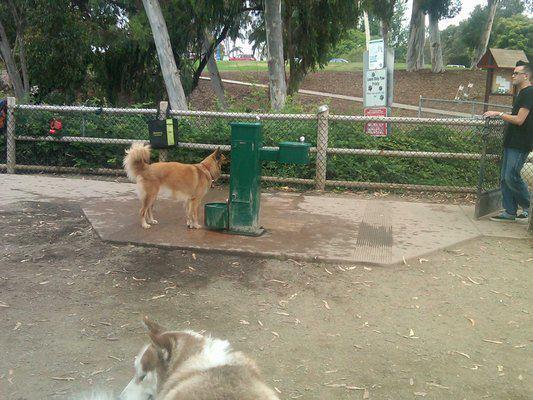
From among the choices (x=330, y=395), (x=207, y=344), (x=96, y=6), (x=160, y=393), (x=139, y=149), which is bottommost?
(x=330, y=395)

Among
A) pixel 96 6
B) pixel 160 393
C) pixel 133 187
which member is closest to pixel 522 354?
pixel 160 393

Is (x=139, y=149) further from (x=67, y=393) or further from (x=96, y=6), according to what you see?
(x=96, y=6)

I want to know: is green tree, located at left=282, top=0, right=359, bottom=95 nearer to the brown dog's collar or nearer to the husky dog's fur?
the brown dog's collar

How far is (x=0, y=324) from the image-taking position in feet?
13.8

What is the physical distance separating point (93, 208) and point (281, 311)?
3954mm

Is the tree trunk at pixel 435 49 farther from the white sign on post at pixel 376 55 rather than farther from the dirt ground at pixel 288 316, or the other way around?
the dirt ground at pixel 288 316

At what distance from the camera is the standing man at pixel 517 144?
6.78 meters

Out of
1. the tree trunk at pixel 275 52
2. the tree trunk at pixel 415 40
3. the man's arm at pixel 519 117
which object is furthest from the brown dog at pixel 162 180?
the tree trunk at pixel 415 40

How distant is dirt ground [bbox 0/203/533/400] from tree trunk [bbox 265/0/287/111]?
8320mm

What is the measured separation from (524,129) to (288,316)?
4275 millimetres

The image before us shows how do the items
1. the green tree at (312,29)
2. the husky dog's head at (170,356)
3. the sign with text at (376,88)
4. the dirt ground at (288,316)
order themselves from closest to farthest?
the husky dog's head at (170,356), the dirt ground at (288,316), the sign with text at (376,88), the green tree at (312,29)

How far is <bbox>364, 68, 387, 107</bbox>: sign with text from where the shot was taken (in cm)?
1003

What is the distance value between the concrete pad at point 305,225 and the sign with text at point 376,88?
237 centimetres

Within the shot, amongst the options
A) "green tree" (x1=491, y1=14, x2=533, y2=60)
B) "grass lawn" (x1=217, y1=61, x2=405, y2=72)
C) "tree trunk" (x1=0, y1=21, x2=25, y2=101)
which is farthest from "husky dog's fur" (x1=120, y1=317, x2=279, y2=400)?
"green tree" (x1=491, y1=14, x2=533, y2=60)
